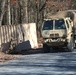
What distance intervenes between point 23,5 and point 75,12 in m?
10.6

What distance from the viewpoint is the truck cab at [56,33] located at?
26.8 meters

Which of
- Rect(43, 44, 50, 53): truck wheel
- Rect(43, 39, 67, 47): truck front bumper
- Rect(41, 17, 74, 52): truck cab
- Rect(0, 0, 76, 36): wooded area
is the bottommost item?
Rect(43, 44, 50, 53): truck wheel

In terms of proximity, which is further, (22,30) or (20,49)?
(22,30)

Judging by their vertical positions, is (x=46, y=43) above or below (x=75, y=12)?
below

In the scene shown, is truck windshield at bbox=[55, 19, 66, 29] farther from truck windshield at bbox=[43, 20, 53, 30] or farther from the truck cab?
truck windshield at bbox=[43, 20, 53, 30]

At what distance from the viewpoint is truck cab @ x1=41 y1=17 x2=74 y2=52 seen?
26.8 m

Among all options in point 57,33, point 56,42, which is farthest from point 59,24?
point 56,42

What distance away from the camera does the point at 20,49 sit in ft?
96.9

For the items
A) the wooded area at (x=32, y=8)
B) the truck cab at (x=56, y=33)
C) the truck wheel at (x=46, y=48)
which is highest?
the wooded area at (x=32, y=8)

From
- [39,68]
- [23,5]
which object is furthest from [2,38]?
[23,5]

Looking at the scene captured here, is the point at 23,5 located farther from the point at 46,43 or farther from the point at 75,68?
the point at 75,68

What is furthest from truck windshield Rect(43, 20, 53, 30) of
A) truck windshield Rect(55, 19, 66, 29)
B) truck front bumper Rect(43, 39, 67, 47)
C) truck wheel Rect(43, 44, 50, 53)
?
truck wheel Rect(43, 44, 50, 53)

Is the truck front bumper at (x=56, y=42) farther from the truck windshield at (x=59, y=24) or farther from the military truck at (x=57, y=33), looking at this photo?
the truck windshield at (x=59, y=24)

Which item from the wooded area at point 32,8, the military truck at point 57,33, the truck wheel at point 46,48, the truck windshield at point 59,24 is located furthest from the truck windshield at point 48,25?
the wooded area at point 32,8
